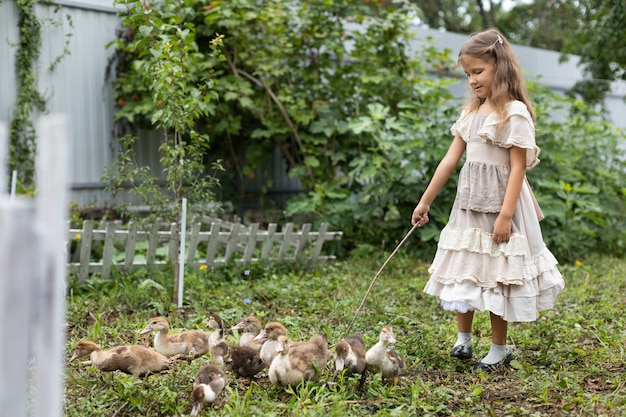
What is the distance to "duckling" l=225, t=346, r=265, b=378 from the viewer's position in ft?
10.3

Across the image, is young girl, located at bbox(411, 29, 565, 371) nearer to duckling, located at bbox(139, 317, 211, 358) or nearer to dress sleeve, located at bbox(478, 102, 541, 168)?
dress sleeve, located at bbox(478, 102, 541, 168)

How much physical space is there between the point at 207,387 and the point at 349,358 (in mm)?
638

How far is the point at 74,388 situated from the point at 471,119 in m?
2.38

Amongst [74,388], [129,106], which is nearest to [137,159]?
[129,106]

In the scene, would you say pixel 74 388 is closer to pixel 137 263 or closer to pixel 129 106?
pixel 137 263

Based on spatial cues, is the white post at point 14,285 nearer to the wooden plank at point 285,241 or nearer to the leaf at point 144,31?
the leaf at point 144,31

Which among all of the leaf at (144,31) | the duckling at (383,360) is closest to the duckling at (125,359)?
the duckling at (383,360)

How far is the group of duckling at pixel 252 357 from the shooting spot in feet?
9.57

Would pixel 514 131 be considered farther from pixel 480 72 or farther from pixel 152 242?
pixel 152 242

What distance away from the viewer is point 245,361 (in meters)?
3.13

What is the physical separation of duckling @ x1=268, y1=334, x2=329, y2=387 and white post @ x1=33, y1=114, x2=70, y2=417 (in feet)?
5.23

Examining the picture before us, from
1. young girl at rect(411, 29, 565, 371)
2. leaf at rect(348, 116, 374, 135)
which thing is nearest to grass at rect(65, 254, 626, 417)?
young girl at rect(411, 29, 565, 371)

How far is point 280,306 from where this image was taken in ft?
15.8

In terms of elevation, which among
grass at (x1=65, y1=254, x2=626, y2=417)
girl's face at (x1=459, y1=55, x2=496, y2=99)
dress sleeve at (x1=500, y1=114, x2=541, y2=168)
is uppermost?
girl's face at (x1=459, y1=55, x2=496, y2=99)
